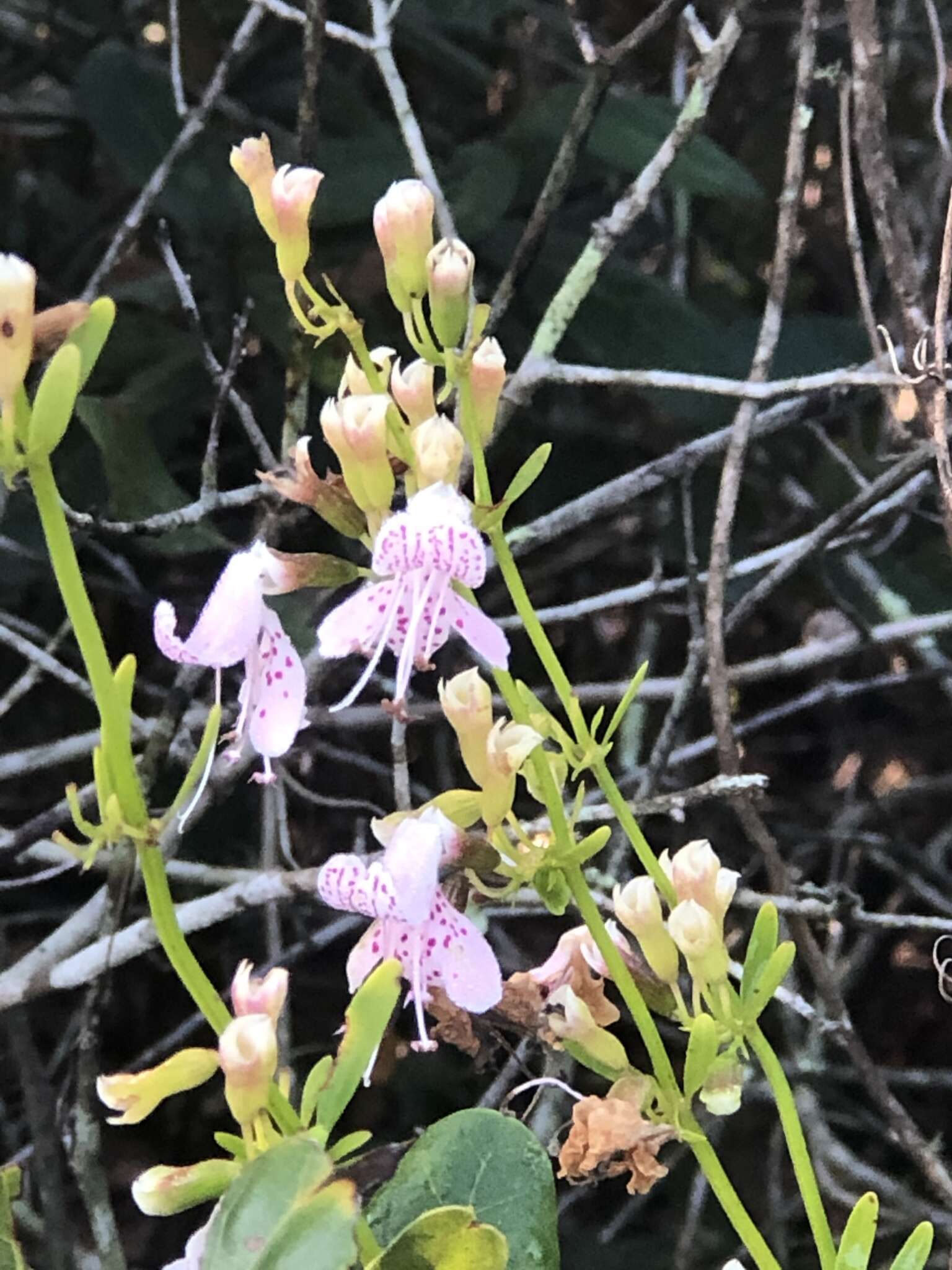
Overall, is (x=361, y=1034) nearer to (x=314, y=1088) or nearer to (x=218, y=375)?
(x=314, y=1088)

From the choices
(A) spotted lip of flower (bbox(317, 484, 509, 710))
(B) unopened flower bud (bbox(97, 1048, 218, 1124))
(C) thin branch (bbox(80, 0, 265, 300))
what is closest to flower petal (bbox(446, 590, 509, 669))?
(A) spotted lip of flower (bbox(317, 484, 509, 710))

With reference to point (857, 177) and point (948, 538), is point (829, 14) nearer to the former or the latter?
point (857, 177)

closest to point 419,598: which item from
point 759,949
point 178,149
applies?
point 759,949

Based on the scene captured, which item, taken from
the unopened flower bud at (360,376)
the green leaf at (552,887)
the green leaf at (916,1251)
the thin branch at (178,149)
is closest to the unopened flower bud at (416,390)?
the unopened flower bud at (360,376)

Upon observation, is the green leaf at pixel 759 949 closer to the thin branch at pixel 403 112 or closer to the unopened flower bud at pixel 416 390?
the unopened flower bud at pixel 416 390

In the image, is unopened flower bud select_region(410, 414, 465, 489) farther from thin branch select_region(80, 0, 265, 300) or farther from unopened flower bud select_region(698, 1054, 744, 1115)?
thin branch select_region(80, 0, 265, 300)

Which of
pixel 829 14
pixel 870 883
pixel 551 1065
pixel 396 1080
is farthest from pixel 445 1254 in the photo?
pixel 829 14

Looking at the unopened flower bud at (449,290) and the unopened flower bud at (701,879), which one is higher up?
the unopened flower bud at (449,290)
